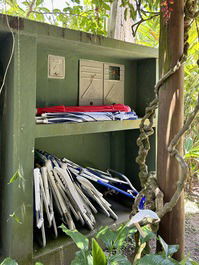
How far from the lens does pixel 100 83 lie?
247cm

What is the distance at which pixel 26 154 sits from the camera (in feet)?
5.15

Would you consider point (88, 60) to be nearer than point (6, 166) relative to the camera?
No

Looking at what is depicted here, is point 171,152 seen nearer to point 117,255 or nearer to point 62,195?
point 117,255

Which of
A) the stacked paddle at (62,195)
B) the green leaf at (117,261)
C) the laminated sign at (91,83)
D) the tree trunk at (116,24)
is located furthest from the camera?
the tree trunk at (116,24)

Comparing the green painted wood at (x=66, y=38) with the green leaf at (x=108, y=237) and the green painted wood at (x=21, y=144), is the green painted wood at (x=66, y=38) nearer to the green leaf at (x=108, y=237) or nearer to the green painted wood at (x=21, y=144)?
the green painted wood at (x=21, y=144)

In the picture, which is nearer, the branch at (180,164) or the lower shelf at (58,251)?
the branch at (180,164)

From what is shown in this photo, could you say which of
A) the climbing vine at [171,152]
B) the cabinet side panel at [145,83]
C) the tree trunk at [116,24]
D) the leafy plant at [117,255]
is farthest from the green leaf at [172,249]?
the tree trunk at [116,24]

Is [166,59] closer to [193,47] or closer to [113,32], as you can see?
[113,32]

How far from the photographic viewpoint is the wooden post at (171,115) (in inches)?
47.2

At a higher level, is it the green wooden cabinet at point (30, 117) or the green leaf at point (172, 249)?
the green wooden cabinet at point (30, 117)

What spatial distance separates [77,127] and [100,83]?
0.80m

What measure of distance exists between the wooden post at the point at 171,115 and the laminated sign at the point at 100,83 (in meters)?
1.19

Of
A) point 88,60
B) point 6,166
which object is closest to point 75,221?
point 6,166

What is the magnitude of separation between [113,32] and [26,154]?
1.62m
